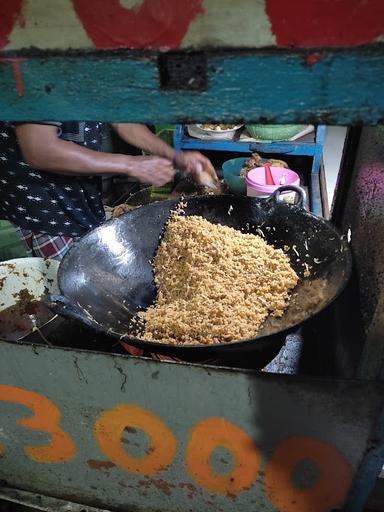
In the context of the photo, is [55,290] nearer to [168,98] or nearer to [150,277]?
[150,277]

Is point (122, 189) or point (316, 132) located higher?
point (316, 132)

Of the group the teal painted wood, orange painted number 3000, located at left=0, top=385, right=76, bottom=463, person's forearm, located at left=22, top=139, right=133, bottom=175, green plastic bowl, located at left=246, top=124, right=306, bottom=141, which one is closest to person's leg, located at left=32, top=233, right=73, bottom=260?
person's forearm, located at left=22, top=139, right=133, bottom=175

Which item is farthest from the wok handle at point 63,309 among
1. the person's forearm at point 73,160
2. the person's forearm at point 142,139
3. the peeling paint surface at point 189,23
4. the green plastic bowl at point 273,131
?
the green plastic bowl at point 273,131

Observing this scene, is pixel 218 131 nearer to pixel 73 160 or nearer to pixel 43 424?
pixel 73 160

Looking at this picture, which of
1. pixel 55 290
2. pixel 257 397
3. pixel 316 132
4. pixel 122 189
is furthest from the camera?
pixel 122 189

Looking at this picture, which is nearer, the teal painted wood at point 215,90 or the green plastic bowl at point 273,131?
the teal painted wood at point 215,90

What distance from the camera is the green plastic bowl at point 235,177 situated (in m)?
3.08

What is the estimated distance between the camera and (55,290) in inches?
81.3

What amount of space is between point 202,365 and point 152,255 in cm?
76

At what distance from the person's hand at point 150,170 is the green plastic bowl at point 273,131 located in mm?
1272

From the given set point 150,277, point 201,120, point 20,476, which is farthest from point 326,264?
point 20,476

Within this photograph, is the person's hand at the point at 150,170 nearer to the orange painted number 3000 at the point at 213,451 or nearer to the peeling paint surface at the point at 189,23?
the orange painted number 3000 at the point at 213,451

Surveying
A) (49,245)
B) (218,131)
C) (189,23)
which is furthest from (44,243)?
(189,23)

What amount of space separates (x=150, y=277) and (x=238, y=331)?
0.53 meters
